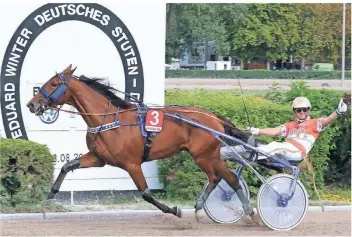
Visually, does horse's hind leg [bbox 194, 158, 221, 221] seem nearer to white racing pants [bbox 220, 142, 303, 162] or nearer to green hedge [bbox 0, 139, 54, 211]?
white racing pants [bbox 220, 142, 303, 162]

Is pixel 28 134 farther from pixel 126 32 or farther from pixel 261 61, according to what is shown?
pixel 261 61

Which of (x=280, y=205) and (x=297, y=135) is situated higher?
(x=297, y=135)

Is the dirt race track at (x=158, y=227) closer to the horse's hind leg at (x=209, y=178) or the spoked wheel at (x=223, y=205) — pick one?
the spoked wheel at (x=223, y=205)

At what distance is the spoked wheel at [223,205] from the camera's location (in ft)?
32.3

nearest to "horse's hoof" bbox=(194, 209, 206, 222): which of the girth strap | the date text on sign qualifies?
the girth strap

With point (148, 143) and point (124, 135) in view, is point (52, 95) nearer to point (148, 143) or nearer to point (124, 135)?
point (124, 135)

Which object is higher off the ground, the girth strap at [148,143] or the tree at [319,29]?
the tree at [319,29]

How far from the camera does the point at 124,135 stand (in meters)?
9.22

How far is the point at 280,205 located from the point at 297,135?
0.89 m

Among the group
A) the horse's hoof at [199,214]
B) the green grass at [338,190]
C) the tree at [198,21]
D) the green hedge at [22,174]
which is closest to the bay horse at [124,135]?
the horse's hoof at [199,214]

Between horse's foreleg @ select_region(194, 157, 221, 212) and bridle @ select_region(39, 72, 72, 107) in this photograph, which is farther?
horse's foreleg @ select_region(194, 157, 221, 212)

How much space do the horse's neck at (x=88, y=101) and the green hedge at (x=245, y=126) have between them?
7.62ft

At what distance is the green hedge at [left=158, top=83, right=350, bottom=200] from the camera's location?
1141 centimetres

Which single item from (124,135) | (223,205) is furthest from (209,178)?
(124,135)
